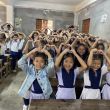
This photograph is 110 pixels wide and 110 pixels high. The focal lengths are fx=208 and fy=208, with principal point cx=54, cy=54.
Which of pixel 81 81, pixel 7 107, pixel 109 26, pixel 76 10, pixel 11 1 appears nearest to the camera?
pixel 81 81

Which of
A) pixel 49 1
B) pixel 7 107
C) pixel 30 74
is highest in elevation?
pixel 49 1

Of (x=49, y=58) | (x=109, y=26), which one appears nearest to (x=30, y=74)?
(x=49, y=58)

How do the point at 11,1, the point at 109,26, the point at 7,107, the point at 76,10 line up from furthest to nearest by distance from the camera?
1. the point at 76,10
2. the point at 11,1
3. the point at 109,26
4. the point at 7,107

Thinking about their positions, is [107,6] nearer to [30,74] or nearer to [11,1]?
[30,74]

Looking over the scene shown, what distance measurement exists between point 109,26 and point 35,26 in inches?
208

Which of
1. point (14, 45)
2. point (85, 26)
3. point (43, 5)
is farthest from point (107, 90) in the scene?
point (43, 5)

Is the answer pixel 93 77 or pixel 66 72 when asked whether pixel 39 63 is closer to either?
pixel 66 72

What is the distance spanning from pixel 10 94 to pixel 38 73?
2084mm

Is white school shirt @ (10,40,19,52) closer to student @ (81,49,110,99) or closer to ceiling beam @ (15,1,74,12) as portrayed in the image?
ceiling beam @ (15,1,74,12)

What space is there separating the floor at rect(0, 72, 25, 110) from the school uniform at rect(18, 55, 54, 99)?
1.23 meters

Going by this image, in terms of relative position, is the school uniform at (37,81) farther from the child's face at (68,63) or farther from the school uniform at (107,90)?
the school uniform at (107,90)

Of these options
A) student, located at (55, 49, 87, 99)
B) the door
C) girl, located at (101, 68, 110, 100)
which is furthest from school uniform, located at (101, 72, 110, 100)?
the door

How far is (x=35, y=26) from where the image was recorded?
10.1 meters

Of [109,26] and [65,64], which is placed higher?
[109,26]
